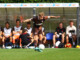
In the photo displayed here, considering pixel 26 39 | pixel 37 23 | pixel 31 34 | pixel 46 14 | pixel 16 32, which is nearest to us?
pixel 37 23

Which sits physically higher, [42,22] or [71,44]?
[42,22]

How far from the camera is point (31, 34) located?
15789 millimetres

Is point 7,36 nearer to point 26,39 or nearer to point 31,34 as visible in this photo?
point 26,39

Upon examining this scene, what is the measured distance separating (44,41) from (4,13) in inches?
110

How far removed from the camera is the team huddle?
608 inches

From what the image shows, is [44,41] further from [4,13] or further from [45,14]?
[4,13]

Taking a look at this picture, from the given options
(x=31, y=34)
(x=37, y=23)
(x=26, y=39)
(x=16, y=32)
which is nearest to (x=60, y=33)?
(x=37, y=23)

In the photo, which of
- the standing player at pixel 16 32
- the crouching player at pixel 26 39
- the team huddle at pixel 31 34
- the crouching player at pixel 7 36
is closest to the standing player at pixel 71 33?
the team huddle at pixel 31 34

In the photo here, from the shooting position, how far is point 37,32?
1552 centimetres

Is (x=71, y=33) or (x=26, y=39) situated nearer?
(x=26, y=39)

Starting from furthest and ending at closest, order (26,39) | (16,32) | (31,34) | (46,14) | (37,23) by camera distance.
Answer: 1. (46,14)
2. (16,32)
3. (31,34)
4. (26,39)
5. (37,23)

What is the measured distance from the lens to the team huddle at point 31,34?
1545 centimetres

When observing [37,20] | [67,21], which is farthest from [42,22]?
[67,21]

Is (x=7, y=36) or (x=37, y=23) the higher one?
(x=37, y=23)
